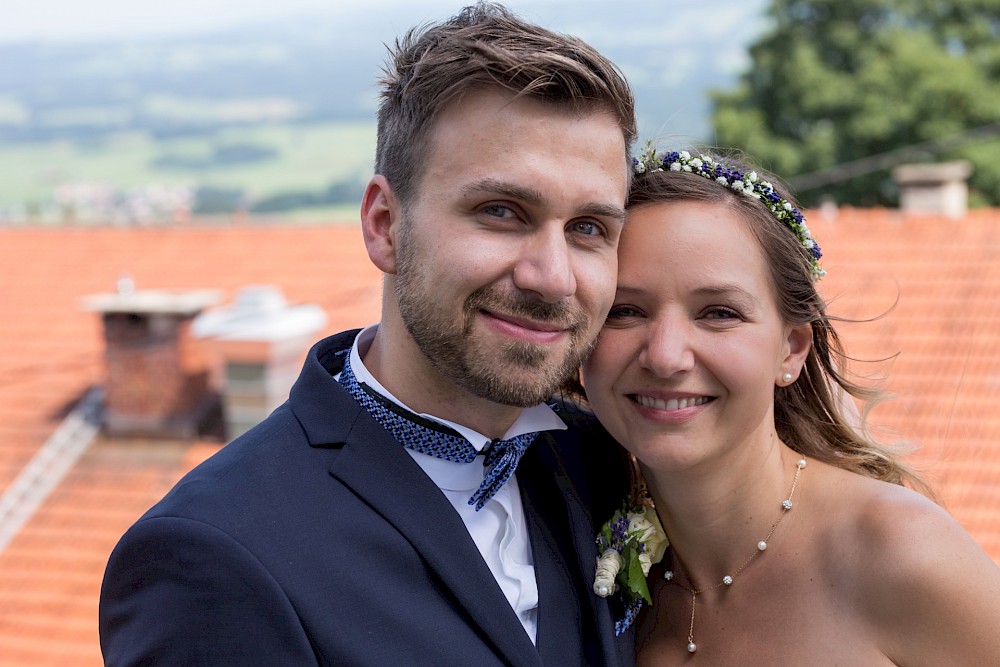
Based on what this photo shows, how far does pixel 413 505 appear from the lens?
2.26 metres

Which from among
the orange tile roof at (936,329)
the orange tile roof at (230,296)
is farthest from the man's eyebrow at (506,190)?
the orange tile roof at (936,329)

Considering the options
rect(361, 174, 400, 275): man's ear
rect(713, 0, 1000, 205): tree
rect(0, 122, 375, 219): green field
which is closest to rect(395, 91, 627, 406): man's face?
rect(361, 174, 400, 275): man's ear

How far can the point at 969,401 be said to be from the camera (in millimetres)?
7445

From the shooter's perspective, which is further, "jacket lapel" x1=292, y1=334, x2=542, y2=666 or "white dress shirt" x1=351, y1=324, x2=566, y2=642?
"white dress shirt" x1=351, y1=324, x2=566, y2=642

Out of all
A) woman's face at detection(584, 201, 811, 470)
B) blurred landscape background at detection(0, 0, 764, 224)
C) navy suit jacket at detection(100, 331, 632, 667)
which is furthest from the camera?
blurred landscape background at detection(0, 0, 764, 224)

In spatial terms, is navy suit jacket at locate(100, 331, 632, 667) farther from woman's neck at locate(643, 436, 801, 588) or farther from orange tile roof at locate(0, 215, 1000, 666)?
orange tile roof at locate(0, 215, 1000, 666)

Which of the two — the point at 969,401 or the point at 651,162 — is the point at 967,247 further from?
the point at 651,162

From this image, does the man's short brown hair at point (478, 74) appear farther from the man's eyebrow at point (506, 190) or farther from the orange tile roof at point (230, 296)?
the orange tile roof at point (230, 296)

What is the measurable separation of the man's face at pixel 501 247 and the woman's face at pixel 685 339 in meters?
0.23

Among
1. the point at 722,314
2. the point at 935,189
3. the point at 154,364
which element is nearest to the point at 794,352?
the point at 722,314

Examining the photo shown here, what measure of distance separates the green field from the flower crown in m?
32.1

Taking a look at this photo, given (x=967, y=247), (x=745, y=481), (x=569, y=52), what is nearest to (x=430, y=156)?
(x=569, y=52)

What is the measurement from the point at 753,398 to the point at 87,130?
45.3 m

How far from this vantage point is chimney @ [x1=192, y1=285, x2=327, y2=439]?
6.86 metres
